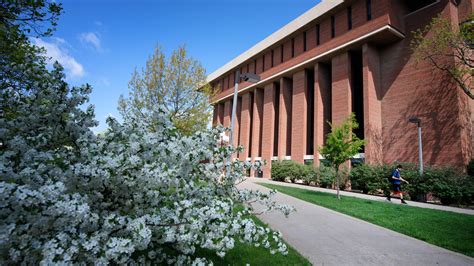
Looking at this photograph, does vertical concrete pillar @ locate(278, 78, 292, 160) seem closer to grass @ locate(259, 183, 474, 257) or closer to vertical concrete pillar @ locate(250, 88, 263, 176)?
vertical concrete pillar @ locate(250, 88, 263, 176)

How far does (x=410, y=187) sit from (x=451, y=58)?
36.6 feet

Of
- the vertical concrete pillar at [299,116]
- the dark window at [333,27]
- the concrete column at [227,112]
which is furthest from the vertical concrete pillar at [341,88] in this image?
the concrete column at [227,112]

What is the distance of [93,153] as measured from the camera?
8.45ft

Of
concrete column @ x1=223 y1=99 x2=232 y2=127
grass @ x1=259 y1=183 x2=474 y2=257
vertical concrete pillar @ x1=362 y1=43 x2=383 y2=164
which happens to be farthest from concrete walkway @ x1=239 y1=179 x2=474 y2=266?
concrete column @ x1=223 y1=99 x2=232 y2=127

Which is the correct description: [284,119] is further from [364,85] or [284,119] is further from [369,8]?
[369,8]

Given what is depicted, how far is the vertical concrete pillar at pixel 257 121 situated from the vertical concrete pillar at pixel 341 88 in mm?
13521

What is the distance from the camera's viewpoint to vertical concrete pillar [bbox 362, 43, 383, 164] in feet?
72.9

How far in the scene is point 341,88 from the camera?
25094 mm

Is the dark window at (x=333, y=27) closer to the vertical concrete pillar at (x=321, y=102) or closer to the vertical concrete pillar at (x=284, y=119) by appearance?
the vertical concrete pillar at (x=321, y=102)

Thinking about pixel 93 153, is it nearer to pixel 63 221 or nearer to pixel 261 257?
pixel 63 221

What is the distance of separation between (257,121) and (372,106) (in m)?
17.4

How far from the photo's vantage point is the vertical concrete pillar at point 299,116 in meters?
28.7

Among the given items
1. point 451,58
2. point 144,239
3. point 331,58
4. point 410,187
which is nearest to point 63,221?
point 144,239

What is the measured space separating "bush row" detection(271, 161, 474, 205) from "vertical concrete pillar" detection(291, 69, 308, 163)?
3.85 meters
